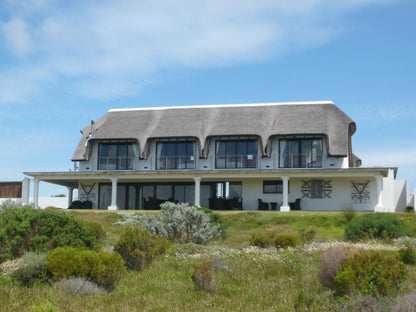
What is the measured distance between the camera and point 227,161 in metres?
35.8

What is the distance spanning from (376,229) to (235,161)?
1690 centimetres

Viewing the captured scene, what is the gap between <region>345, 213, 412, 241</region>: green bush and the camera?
19188mm

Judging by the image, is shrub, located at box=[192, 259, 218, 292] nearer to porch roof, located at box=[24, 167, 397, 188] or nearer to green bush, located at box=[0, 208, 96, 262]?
green bush, located at box=[0, 208, 96, 262]

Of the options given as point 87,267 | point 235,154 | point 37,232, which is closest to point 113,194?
point 235,154

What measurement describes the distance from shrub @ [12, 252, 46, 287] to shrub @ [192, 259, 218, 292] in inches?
116

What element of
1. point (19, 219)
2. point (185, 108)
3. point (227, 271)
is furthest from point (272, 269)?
point (185, 108)

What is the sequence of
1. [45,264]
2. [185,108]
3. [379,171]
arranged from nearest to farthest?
[45,264]
[379,171]
[185,108]

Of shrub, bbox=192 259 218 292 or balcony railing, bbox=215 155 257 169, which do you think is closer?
shrub, bbox=192 259 218 292

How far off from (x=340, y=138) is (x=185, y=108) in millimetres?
10662

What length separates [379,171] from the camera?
31.5 m

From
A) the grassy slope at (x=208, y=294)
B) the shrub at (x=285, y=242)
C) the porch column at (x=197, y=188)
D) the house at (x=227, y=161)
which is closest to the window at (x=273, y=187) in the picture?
the house at (x=227, y=161)

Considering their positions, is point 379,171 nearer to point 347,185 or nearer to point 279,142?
point 347,185

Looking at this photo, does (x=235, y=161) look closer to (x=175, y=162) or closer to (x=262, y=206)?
(x=262, y=206)

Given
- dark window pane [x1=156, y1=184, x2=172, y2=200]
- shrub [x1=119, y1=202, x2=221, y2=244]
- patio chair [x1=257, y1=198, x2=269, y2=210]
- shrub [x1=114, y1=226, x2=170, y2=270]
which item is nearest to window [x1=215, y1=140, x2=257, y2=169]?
patio chair [x1=257, y1=198, x2=269, y2=210]
